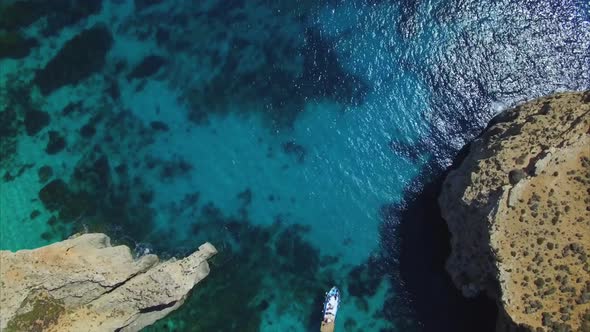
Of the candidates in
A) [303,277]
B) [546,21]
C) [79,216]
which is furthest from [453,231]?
[79,216]

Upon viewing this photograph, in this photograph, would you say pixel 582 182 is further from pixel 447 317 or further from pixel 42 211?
pixel 42 211

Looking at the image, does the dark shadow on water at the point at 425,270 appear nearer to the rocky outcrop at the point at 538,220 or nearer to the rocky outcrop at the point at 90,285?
the rocky outcrop at the point at 538,220

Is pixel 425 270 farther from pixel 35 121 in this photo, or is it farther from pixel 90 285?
pixel 35 121

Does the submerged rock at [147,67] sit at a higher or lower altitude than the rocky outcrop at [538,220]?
higher

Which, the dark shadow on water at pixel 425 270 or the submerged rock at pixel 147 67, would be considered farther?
the submerged rock at pixel 147 67

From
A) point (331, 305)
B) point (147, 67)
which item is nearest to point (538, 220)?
point (331, 305)

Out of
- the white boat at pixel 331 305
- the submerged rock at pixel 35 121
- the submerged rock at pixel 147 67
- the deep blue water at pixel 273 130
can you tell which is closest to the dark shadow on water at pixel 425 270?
the deep blue water at pixel 273 130
